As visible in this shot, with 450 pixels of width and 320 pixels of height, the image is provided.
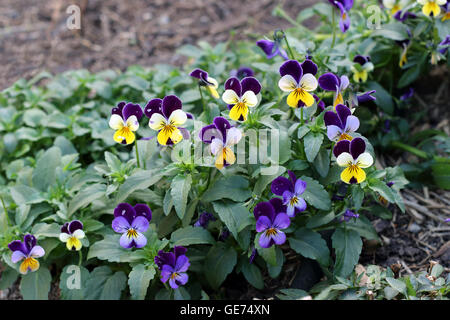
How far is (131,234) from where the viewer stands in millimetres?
2215

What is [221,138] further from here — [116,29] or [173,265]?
[116,29]

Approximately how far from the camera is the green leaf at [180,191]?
2127mm

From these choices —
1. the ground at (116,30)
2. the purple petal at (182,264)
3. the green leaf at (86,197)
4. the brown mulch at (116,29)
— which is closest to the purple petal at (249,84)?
the purple petal at (182,264)

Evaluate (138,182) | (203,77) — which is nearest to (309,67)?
(203,77)

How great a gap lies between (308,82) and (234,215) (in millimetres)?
637

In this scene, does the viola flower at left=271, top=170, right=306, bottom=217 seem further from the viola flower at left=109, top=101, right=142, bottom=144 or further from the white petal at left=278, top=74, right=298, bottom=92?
the viola flower at left=109, top=101, right=142, bottom=144

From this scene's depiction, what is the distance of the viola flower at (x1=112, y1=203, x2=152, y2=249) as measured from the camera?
2.19m

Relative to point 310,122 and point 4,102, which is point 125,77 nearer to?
point 4,102

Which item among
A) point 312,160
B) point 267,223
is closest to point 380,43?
point 312,160

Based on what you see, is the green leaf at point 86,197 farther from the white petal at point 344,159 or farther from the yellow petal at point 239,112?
the white petal at point 344,159

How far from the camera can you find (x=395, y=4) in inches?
119

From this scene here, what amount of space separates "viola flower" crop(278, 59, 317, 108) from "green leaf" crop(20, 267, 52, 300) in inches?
56.6

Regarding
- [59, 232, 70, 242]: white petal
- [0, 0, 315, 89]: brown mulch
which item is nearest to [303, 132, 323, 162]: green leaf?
[59, 232, 70, 242]: white petal

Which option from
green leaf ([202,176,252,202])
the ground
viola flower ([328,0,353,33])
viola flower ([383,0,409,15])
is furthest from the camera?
the ground
